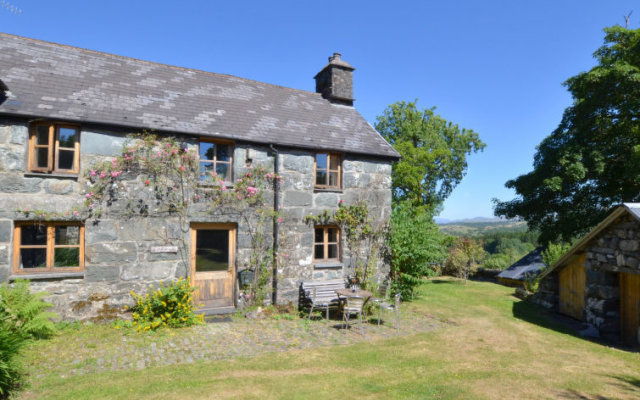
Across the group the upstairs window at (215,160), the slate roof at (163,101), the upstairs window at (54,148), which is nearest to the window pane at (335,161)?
the slate roof at (163,101)

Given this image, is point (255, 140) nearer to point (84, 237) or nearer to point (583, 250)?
point (84, 237)

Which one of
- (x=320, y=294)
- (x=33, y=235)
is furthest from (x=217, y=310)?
(x=33, y=235)

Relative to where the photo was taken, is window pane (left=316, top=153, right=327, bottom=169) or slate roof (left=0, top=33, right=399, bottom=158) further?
window pane (left=316, top=153, right=327, bottom=169)

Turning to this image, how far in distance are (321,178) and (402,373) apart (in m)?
6.50

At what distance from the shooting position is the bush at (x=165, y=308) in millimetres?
8578

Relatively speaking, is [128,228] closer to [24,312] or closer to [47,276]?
[47,276]

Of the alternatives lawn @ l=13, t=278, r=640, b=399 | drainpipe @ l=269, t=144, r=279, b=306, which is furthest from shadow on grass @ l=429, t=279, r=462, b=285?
drainpipe @ l=269, t=144, r=279, b=306

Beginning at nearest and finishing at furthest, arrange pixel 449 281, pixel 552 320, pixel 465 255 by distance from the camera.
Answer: pixel 552 320 → pixel 465 255 → pixel 449 281

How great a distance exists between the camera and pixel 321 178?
11.4 metres

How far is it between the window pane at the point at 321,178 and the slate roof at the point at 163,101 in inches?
34.5

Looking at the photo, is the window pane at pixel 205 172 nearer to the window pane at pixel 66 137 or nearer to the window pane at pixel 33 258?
the window pane at pixel 66 137

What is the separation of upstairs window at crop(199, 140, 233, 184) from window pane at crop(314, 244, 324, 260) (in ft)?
11.4

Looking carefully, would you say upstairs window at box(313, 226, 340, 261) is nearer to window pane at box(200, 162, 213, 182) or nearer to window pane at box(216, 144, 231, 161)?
window pane at box(216, 144, 231, 161)

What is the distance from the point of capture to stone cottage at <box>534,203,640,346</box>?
849 cm
